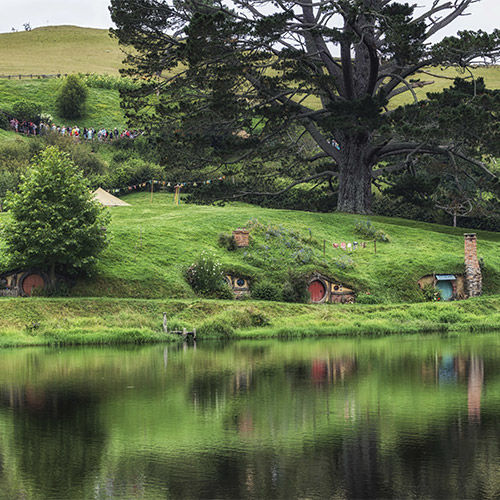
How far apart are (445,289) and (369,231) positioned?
1016 centimetres

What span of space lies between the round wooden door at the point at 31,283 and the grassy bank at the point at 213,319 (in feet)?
14.6

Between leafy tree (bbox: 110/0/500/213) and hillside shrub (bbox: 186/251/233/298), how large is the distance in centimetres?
1420

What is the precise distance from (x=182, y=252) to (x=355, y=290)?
12.4 m

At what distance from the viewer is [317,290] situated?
5931 centimetres

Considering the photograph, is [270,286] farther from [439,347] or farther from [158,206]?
[158,206]

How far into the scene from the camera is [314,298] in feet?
194

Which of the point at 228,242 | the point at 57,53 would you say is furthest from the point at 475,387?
the point at 57,53

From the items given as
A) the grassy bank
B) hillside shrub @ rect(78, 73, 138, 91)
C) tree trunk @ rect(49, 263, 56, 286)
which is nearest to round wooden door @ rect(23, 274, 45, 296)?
tree trunk @ rect(49, 263, 56, 286)

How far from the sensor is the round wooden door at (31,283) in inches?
2135

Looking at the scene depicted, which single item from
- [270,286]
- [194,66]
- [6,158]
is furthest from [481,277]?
[6,158]

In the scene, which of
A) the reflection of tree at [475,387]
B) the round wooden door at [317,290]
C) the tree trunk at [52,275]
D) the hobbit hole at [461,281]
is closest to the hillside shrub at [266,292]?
the round wooden door at [317,290]

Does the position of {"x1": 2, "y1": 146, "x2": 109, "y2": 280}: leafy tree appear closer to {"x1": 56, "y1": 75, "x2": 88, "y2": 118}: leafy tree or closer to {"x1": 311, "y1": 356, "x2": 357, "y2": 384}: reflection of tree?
{"x1": 311, "y1": 356, "x2": 357, "y2": 384}: reflection of tree

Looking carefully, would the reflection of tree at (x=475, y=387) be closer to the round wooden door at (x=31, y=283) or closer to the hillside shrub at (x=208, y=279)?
the hillside shrub at (x=208, y=279)

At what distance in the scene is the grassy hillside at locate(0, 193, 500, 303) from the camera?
56.6m
